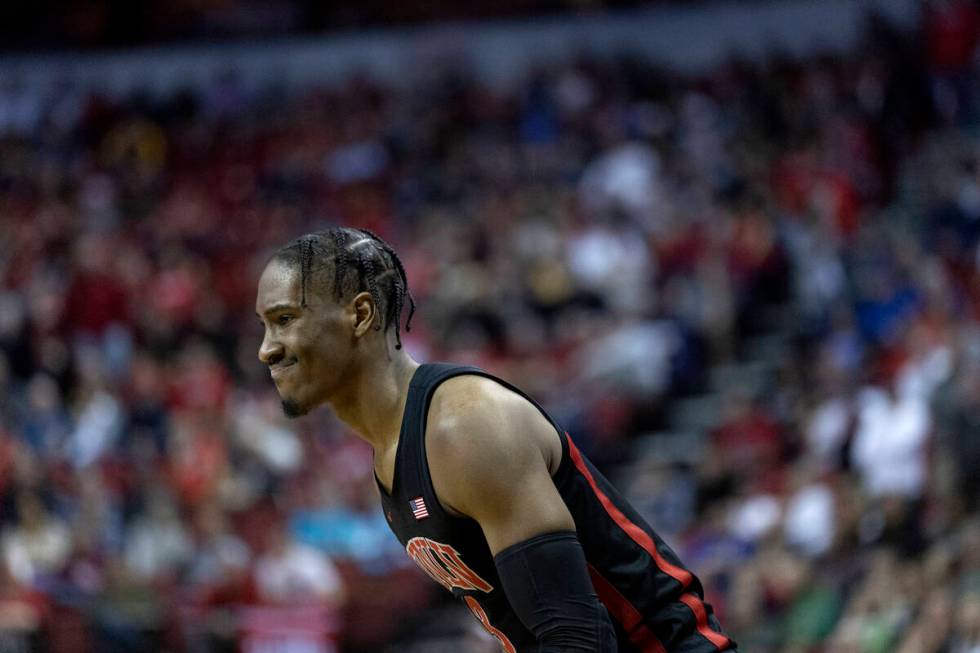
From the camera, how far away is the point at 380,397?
3652mm

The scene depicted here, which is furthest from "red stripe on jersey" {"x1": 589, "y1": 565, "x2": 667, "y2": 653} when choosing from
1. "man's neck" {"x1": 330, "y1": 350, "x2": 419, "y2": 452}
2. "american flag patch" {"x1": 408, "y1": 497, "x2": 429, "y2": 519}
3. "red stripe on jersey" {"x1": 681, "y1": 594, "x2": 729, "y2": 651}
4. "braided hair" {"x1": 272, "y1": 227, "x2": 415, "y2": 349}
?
"braided hair" {"x1": 272, "y1": 227, "x2": 415, "y2": 349}

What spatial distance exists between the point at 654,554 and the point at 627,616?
0.17 metres

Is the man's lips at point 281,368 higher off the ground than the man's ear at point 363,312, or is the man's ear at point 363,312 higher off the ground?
the man's ear at point 363,312

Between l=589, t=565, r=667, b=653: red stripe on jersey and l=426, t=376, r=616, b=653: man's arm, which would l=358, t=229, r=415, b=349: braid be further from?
l=589, t=565, r=667, b=653: red stripe on jersey

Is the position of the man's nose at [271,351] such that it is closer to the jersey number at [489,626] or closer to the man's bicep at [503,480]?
the man's bicep at [503,480]

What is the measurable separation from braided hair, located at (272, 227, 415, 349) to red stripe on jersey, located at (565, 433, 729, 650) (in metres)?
0.60

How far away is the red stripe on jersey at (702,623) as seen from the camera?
142 inches

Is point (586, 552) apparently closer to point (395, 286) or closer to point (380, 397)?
point (380, 397)

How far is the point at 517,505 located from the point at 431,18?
1654 cm

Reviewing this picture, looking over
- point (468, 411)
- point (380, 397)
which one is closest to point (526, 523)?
point (468, 411)

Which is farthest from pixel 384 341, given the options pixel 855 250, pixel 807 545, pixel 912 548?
pixel 855 250

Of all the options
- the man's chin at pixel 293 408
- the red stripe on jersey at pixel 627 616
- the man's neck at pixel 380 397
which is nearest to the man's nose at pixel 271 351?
the man's chin at pixel 293 408

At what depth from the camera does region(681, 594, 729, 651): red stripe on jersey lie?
3.61 meters

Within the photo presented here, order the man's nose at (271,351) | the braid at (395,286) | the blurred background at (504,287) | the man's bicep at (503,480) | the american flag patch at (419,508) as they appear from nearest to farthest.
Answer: the man's bicep at (503,480), the american flag patch at (419,508), the man's nose at (271,351), the braid at (395,286), the blurred background at (504,287)
